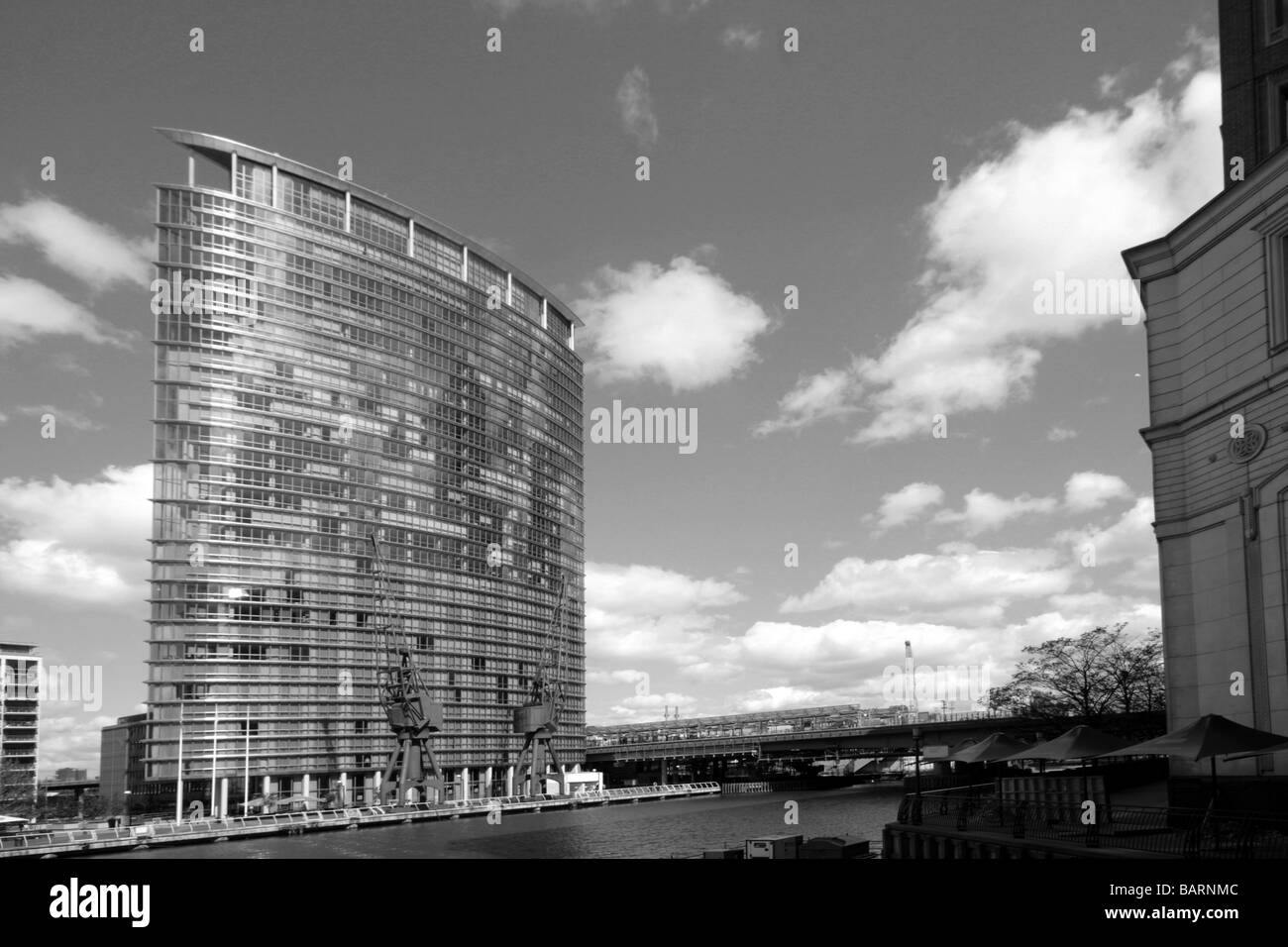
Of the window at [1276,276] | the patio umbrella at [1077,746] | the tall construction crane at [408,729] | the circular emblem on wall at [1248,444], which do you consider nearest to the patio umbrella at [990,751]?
the patio umbrella at [1077,746]

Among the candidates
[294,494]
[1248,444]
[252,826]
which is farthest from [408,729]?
[1248,444]

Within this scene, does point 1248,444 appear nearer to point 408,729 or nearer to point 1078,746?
point 1078,746

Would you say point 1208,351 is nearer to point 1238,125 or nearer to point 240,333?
point 1238,125

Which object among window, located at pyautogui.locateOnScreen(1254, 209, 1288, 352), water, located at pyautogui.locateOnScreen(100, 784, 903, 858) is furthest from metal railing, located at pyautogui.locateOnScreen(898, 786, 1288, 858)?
water, located at pyautogui.locateOnScreen(100, 784, 903, 858)

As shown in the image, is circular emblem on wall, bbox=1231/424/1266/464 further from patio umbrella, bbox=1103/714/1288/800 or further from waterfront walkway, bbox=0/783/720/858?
waterfront walkway, bbox=0/783/720/858

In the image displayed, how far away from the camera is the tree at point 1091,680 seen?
365 ft

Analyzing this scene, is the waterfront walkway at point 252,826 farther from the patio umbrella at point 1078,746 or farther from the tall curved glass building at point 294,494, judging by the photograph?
the patio umbrella at point 1078,746

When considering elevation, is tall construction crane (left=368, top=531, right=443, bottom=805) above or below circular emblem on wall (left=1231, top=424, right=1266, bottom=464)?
below

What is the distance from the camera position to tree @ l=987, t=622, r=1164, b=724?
4380 inches

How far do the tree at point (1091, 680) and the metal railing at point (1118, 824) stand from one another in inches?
2770

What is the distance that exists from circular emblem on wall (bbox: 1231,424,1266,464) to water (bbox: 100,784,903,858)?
3885 centimetres

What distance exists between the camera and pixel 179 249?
16625cm
